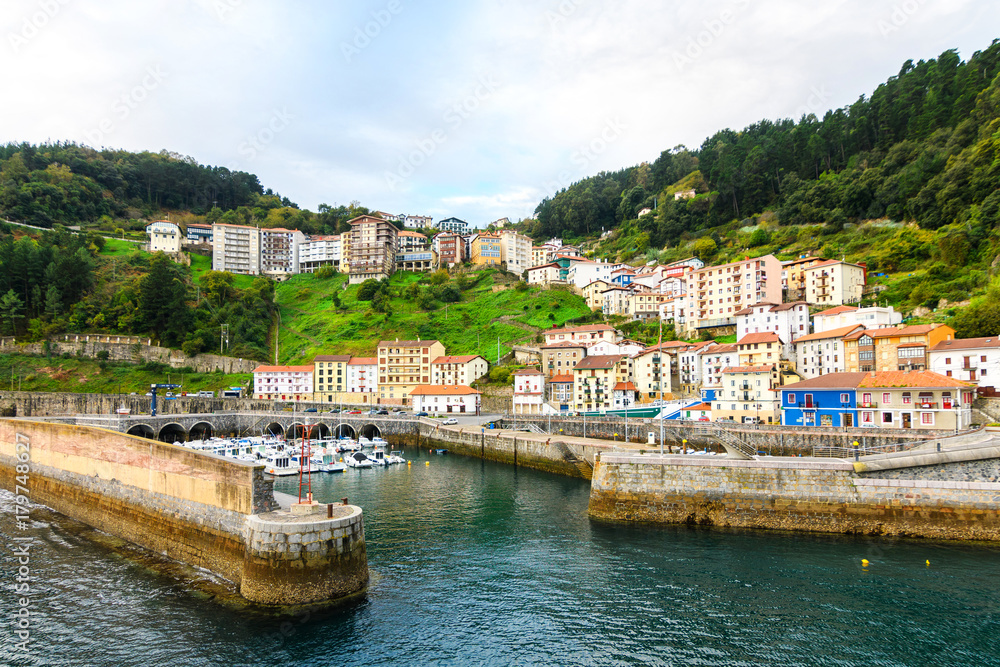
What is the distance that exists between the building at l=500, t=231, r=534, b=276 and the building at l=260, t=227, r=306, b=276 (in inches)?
2146

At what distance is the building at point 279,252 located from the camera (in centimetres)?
12756

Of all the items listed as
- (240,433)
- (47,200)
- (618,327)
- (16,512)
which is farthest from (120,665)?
(47,200)

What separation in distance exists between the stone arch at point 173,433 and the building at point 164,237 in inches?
2907

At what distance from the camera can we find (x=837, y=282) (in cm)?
6569

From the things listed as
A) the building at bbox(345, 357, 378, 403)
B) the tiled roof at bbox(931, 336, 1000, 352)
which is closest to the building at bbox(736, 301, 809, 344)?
the tiled roof at bbox(931, 336, 1000, 352)

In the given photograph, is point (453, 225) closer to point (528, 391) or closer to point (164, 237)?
point (164, 237)

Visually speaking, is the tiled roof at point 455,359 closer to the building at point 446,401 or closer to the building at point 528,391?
the building at point 446,401

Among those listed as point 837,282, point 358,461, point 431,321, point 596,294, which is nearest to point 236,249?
point 431,321

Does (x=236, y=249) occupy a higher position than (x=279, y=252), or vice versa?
(x=279, y=252)

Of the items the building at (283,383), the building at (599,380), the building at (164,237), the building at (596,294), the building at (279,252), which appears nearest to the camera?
the building at (599,380)

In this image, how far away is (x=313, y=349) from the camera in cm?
8762

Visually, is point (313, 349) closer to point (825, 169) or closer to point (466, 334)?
point (466, 334)

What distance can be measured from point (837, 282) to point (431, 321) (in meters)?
63.5

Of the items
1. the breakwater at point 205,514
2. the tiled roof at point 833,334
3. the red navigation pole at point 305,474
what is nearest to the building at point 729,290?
the tiled roof at point 833,334
